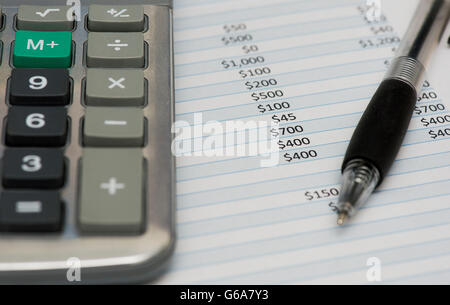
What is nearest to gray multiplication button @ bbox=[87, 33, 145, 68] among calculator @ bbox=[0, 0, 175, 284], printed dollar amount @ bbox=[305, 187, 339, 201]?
calculator @ bbox=[0, 0, 175, 284]

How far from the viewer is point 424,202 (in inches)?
12.5

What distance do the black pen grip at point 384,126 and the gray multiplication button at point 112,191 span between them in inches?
4.2

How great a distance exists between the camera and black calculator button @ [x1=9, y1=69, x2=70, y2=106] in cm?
31

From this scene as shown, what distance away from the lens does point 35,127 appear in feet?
0.96

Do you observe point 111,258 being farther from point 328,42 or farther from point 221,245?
point 328,42

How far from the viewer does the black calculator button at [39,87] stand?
1.01 feet

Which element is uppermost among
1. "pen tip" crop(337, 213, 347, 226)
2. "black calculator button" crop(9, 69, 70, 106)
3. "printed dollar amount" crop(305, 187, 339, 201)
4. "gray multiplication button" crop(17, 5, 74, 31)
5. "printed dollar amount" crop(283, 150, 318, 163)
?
"gray multiplication button" crop(17, 5, 74, 31)

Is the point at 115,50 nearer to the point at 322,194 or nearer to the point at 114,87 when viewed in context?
the point at 114,87

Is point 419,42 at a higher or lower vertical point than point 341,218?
higher

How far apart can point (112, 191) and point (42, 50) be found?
101mm

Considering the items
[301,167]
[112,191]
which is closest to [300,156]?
[301,167]

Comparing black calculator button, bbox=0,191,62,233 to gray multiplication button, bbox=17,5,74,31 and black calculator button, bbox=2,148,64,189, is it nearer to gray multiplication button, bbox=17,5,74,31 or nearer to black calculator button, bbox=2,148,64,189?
black calculator button, bbox=2,148,64,189

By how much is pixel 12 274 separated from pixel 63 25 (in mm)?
150
